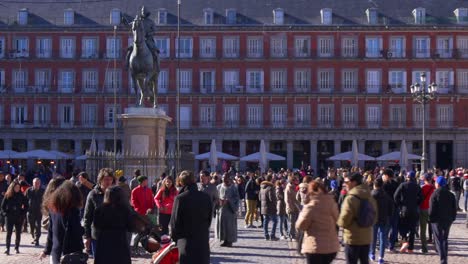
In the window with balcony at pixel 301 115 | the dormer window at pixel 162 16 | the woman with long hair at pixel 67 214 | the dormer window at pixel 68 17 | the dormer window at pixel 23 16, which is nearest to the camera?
the woman with long hair at pixel 67 214

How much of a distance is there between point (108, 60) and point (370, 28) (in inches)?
780

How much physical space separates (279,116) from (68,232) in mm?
54841

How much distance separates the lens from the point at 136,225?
10.2 metres

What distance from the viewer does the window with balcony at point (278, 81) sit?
65.9m

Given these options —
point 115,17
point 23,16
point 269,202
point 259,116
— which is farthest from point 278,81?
point 269,202

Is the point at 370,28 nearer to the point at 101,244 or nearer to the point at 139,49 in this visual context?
the point at 139,49

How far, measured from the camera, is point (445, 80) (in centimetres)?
6481

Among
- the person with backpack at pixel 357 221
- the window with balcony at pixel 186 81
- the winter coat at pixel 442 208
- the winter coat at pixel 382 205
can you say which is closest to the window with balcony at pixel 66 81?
the window with balcony at pixel 186 81

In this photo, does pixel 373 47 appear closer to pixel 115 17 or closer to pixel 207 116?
pixel 207 116

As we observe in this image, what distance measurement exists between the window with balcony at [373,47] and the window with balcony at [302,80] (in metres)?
4.77

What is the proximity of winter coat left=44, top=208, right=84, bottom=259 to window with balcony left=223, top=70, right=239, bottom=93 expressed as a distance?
5444 cm

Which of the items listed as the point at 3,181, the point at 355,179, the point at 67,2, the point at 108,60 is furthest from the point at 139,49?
the point at 67,2

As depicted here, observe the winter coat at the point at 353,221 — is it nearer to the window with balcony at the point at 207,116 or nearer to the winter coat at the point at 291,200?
the winter coat at the point at 291,200

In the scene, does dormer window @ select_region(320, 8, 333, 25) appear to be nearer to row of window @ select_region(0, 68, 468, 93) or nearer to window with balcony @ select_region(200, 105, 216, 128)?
row of window @ select_region(0, 68, 468, 93)
